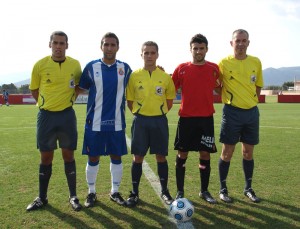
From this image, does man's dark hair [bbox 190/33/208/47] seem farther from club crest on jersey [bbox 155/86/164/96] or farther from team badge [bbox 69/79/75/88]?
team badge [bbox 69/79/75/88]

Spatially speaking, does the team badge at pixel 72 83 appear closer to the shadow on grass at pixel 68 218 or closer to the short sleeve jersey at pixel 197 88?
the short sleeve jersey at pixel 197 88

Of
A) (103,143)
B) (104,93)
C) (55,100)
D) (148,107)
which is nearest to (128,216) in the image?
(103,143)

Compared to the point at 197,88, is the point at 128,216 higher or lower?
lower

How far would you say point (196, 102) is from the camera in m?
4.44

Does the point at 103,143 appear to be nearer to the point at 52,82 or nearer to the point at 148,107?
the point at 148,107

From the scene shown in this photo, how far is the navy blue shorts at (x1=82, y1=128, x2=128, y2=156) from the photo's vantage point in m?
4.34

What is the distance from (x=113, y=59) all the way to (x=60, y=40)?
70 cm

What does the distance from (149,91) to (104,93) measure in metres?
0.59

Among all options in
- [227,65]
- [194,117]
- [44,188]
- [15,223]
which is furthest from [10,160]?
[227,65]

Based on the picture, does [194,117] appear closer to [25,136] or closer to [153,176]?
[153,176]

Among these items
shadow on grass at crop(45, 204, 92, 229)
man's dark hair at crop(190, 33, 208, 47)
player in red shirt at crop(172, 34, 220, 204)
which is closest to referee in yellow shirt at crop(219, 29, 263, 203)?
player in red shirt at crop(172, 34, 220, 204)

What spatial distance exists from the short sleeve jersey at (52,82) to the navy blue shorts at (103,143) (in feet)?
1.70

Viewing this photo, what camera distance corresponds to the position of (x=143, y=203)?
439 centimetres

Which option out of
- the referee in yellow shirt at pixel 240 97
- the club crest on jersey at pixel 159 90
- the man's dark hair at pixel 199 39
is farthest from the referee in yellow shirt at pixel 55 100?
the referee in yellow shirt at pixel 240 97
